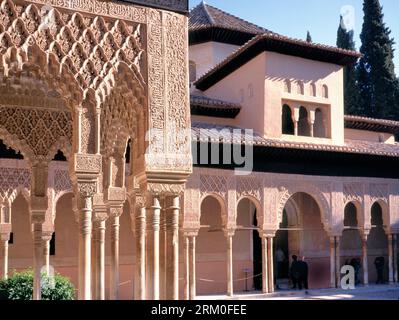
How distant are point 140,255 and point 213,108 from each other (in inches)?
407

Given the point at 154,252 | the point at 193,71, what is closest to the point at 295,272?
the point at 193,71

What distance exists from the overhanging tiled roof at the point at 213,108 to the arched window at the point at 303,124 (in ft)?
6.95

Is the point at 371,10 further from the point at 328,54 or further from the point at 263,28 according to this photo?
the point at 328,54

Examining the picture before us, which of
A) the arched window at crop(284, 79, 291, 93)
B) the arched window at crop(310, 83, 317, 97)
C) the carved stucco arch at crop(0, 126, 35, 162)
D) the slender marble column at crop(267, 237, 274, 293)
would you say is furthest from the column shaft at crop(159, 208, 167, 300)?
the arched window at crop(310, 83, 317, 97)

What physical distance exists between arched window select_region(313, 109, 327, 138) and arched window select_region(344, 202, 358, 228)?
10.6ft

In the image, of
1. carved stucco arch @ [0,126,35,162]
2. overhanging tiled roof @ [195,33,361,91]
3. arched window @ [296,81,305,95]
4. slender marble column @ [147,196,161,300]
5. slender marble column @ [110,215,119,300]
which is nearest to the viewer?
slender marble column @ [147,196,161,300]

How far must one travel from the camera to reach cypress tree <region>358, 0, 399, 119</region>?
26875 mm

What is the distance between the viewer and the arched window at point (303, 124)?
63.2ft

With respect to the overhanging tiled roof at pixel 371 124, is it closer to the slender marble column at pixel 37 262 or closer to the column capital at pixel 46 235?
the column capital at pixel 46 235

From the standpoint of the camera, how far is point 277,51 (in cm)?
1777

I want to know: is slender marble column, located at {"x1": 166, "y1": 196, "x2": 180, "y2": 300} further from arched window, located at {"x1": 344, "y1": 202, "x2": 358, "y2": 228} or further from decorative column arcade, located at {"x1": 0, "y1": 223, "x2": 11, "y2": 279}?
arched window, located at {"x1": 344, "y1": 202, "x2": 358, "y2": 228}

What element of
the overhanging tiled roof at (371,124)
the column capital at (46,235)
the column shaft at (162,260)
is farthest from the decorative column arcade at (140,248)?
the overhanging tiled roof at (371,124)

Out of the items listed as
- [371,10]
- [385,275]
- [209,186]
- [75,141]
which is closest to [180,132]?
[75,141]

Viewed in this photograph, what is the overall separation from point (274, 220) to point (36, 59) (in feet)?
36.1
